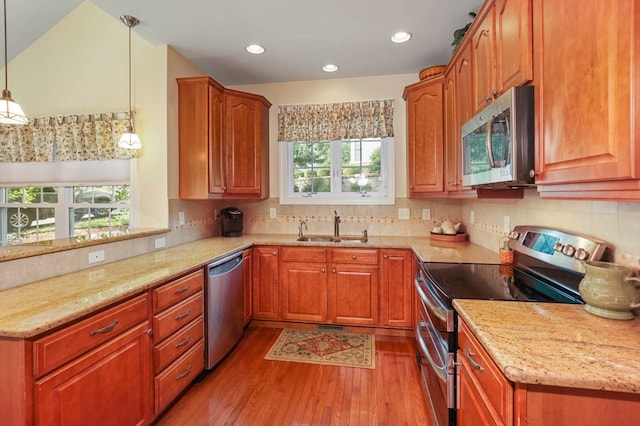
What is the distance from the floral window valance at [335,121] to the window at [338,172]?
0.13 metres

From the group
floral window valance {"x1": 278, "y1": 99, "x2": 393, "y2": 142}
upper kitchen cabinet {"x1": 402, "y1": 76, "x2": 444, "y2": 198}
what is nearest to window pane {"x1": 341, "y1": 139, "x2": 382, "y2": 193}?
floral window valance {"x1": 278, "y1": 99, "x2": 393, "y2": 142}

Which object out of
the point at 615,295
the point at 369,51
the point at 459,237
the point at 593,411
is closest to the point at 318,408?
the point at 593,411

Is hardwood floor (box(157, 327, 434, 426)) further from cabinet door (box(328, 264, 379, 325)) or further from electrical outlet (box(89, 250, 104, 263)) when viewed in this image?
electrical outlet (box(89, 250, 104, 263))

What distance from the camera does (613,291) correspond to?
105 cm

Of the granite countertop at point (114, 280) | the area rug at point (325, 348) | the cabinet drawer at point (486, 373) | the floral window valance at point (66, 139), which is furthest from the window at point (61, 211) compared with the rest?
the cabinet drawer at point (486, 373)

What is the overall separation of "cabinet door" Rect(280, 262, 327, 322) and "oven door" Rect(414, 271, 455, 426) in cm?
117

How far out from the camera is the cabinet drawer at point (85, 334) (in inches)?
44.5

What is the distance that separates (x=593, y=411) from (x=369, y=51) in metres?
2.87

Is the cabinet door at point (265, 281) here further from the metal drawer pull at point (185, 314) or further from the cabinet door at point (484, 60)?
the cabinet door at point (484, 60)

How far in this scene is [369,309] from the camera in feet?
9.44

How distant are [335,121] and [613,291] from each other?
2.81 meters

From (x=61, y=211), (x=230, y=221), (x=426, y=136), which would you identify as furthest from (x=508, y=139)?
(x=61, y=211)

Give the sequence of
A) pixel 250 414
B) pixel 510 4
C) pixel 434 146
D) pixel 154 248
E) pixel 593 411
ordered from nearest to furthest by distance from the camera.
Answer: pixel 593 411, pixel 510 4, pixel 250 414, pixel 154 248, pixel 434 146

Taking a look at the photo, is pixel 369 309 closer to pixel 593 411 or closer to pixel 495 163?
pixel 495 163
